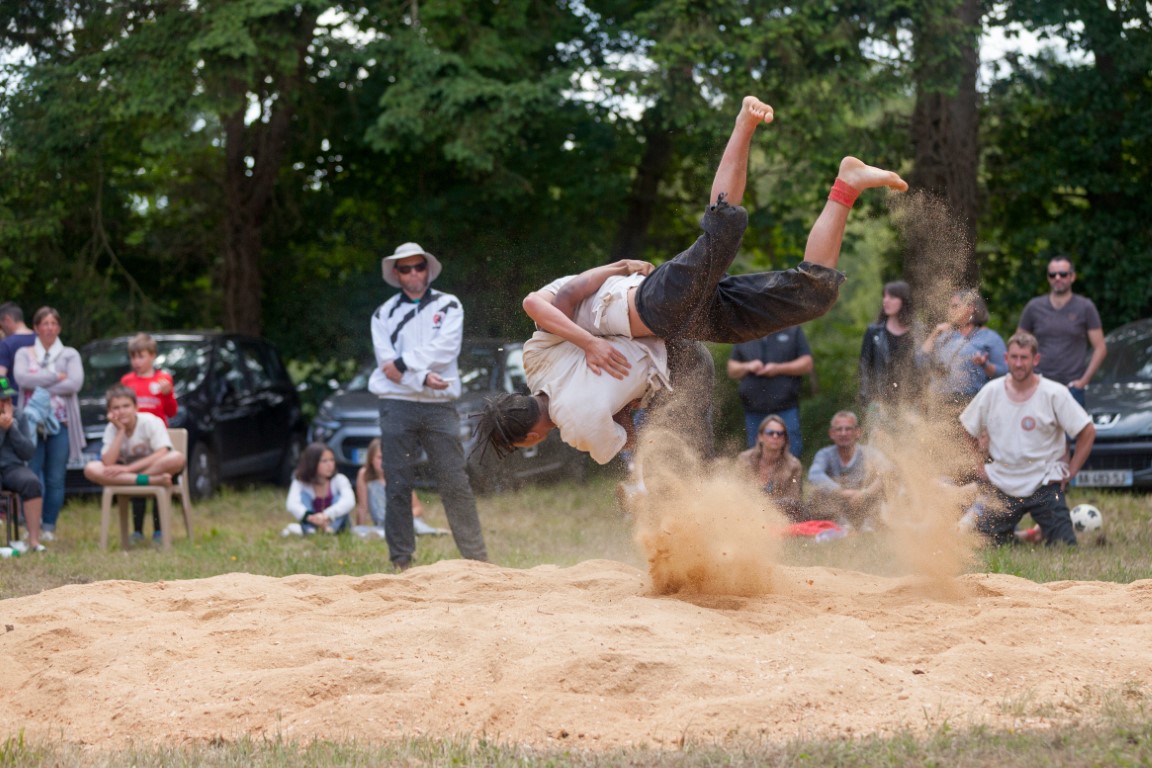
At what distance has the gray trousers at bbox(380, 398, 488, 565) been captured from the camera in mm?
9062

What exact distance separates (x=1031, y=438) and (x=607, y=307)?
390cm

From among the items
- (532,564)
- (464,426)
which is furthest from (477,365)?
(532,564)

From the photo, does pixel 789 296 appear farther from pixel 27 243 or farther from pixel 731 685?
pixel 27 243

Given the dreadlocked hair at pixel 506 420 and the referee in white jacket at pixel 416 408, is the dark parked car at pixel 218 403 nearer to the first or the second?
the referee in white jacket at pixel 416 408

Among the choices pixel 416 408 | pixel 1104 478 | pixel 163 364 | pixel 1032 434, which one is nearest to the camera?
pixel 416 408

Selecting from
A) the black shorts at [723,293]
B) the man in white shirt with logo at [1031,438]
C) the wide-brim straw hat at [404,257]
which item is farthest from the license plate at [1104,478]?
the black shorts at [723,293]

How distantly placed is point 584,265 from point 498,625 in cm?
1181

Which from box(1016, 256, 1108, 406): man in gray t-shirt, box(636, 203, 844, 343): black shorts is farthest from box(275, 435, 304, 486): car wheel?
box(636, 203, 844, 343): black shorts

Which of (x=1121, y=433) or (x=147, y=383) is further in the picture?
(x=1121, y=433)

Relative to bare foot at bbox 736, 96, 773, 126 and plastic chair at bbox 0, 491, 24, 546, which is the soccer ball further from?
plastic chair at bbox 0, 491, 24, 546

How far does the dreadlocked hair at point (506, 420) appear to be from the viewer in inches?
269

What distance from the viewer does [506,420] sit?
6.84 m

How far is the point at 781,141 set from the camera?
15414 mm

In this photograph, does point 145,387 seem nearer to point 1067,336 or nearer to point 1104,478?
point 1067,336
